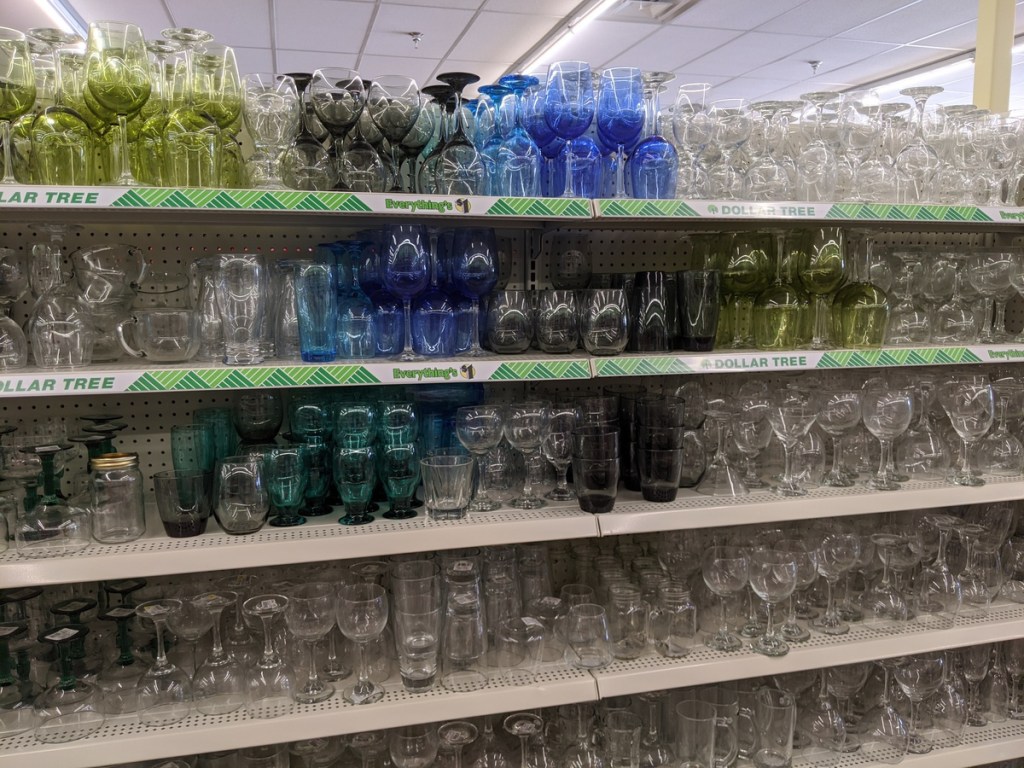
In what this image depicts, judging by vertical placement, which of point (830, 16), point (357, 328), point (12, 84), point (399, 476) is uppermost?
point (830, 16)

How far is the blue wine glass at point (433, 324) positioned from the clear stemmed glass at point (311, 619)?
1.94 ft

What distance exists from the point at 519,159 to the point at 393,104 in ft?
1.01

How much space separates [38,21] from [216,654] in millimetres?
4824

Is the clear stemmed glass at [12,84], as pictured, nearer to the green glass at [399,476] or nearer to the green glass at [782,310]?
the green glass at [399,476]

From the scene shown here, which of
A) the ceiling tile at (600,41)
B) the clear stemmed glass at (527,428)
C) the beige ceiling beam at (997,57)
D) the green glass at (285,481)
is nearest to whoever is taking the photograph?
the green glass at (285,481)

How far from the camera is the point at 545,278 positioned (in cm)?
202

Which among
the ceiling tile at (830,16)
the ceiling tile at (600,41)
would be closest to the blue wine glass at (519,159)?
the ceiling tile at (600,41)

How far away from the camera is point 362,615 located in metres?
1.57

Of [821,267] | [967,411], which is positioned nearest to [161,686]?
[821,267]

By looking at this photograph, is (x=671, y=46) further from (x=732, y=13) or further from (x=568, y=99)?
(x=568, y=99)

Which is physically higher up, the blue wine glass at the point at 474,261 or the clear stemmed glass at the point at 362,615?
the blue wine glass at the point at 474,261

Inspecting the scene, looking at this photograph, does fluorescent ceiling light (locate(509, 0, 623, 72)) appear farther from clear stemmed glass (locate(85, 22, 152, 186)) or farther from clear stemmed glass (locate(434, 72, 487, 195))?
clear stemmed glass (locate(85, 22, 152, 186))

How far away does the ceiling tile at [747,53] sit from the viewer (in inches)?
206

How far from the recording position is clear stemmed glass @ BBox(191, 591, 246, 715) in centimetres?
152
